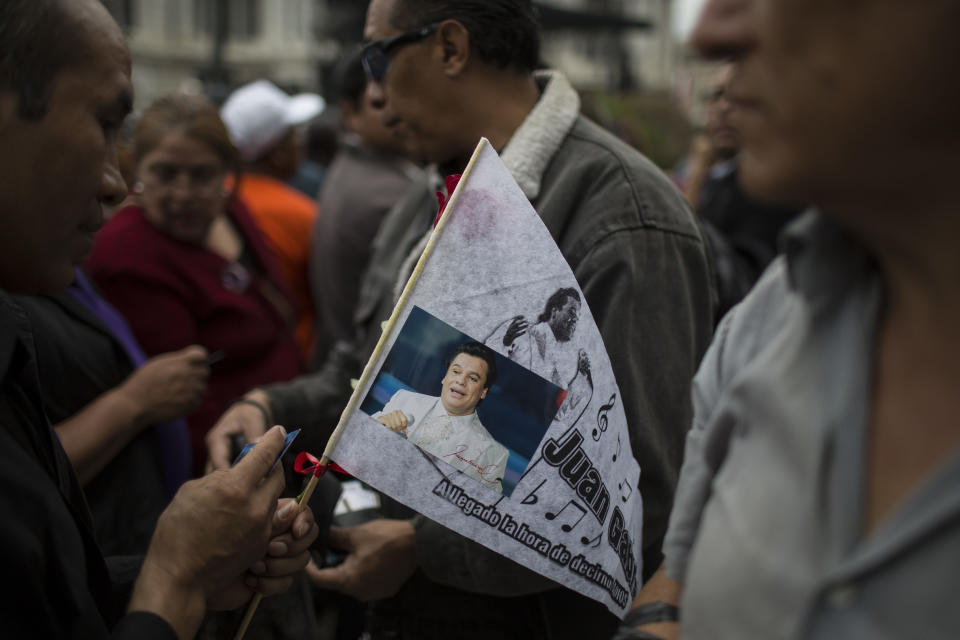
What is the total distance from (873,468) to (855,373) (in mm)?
97

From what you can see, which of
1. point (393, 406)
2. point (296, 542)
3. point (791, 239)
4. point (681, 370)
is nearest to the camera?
point (791, 239)

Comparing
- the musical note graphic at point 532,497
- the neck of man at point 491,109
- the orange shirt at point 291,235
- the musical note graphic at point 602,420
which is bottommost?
the orange shirt at point 291,235

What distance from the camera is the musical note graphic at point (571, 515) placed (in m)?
1.37

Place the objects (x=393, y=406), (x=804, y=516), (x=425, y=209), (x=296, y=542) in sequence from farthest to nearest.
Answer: (x=425, y=209)
(x=296, y=542)
(x=393, y=406)
(x=804, y=516)

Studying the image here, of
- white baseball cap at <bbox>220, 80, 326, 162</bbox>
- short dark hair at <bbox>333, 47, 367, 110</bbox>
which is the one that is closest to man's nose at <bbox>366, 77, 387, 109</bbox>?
short dark hair at <bbox>333, 47, 367, 110</bbox>

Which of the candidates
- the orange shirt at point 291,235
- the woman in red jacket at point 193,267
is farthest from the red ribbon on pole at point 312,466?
the orange shirt at point 291,235

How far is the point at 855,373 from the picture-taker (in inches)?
34.1

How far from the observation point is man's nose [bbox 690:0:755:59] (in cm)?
88

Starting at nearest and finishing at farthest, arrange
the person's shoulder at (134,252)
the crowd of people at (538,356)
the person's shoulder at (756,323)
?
the crowd of people at (538,356) → the person's shoulder at (756,323) → the person's shoulder at (134,252)

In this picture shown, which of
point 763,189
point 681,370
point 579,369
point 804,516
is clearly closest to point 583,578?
point 579,369

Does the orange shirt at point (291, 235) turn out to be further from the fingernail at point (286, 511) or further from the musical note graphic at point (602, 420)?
the musical note graphic at point (602, 420)

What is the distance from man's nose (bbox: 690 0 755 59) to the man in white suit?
583 millimetres

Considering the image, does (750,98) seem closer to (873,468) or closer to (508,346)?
(873,468)

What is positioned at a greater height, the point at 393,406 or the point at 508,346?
the point at 508,346
